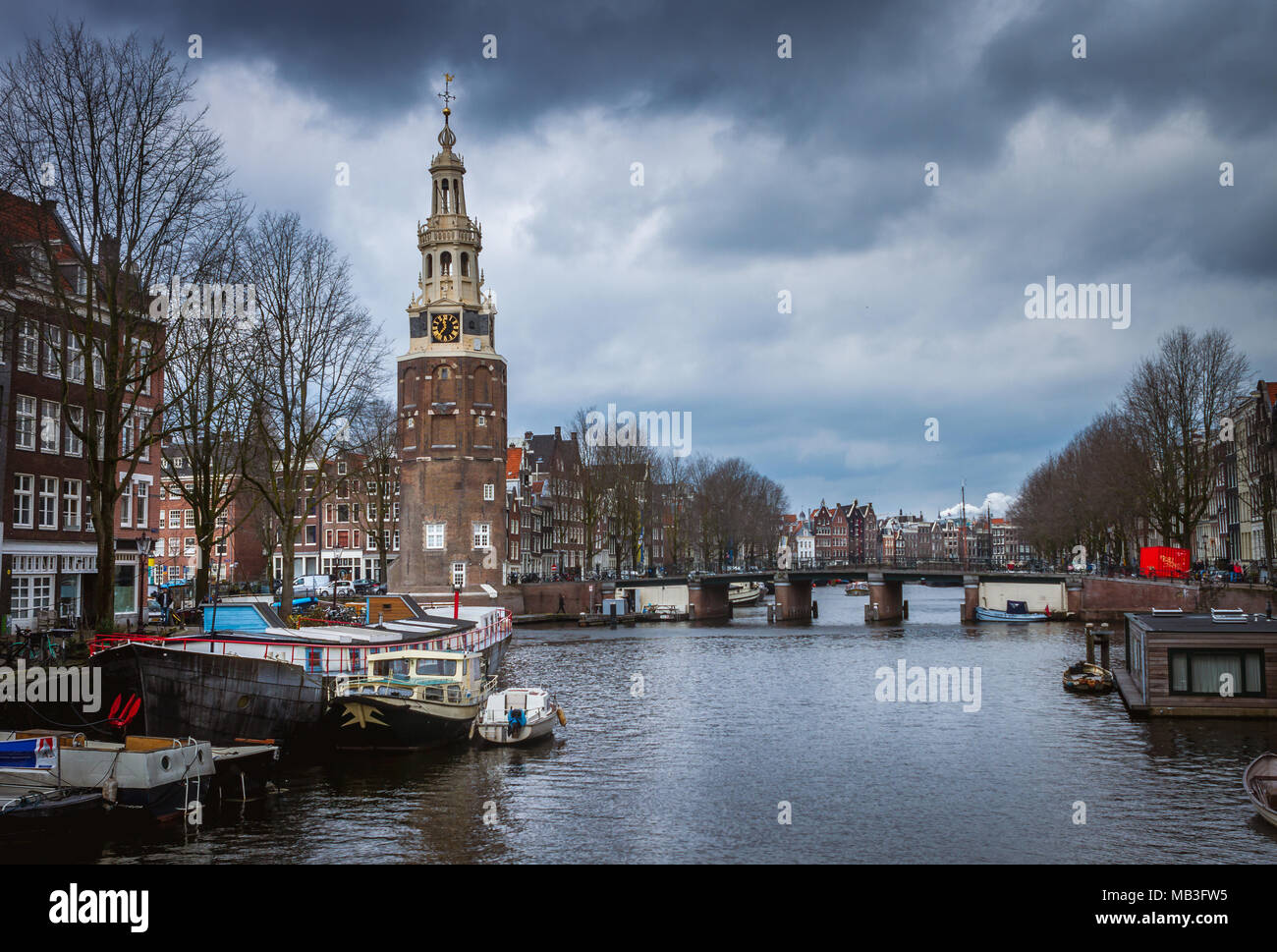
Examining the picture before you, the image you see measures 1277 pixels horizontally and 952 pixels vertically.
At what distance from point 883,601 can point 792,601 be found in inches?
361

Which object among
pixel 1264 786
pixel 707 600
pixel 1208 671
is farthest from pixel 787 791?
pixel 707 600

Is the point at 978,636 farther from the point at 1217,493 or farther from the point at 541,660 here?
the point at 1217,493

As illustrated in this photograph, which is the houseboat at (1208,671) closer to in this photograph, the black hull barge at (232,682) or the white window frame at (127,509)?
the black hull barge at (232,682)

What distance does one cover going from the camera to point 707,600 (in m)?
114

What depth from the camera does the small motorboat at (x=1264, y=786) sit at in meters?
24.9

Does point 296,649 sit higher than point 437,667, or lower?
higher

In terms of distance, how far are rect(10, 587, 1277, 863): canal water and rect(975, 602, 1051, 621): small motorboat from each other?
50.6 meters

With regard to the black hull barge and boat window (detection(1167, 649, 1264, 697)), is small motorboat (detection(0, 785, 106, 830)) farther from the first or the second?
boat window (detection(1167, 649, 1264, 697))

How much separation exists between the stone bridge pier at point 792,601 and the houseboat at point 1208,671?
6819 cm

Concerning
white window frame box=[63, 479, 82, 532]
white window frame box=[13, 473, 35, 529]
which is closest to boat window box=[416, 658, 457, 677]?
white window frame box=[13, 473, 35, 529]

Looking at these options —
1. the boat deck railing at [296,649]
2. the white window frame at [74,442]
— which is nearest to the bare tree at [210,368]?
the white window frame at [74,442]

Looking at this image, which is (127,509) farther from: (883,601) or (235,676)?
(883,601)

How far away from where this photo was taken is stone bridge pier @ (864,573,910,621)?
346ft
